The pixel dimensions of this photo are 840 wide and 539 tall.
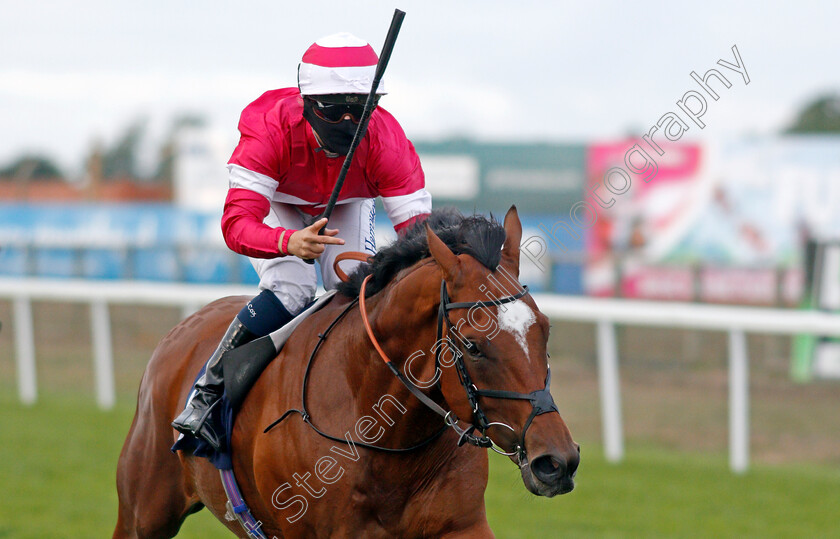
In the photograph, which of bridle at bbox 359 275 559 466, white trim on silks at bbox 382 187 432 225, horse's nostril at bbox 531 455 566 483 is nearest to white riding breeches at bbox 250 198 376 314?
white trim on silks at bbox 382 187 432 225

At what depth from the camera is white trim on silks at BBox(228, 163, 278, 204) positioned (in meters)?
3.34

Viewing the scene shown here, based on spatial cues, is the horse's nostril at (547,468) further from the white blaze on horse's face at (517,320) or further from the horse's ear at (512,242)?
the horse's ear at (512,242)

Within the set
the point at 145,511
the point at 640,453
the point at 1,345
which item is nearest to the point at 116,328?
the point at 1,345

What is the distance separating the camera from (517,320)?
267cm

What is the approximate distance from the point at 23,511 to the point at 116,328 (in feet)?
18.4

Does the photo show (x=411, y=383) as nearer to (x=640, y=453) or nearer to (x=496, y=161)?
(x=640, y=453)

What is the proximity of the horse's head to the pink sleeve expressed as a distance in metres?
0.57


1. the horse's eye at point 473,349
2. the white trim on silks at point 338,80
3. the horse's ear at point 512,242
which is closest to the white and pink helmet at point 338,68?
the white trim on silks at point 338,80

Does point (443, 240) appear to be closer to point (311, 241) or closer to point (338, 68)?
point (311, 241)

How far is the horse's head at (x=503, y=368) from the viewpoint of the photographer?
2549mm

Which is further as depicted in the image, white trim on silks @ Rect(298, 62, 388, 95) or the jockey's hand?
white trim on silks @ Rect(298, 62, 388, 95)

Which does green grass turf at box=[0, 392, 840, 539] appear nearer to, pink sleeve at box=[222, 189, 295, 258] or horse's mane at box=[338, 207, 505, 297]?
horse's mane at box=[338, 207, 505, 297]

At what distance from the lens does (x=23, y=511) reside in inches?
245

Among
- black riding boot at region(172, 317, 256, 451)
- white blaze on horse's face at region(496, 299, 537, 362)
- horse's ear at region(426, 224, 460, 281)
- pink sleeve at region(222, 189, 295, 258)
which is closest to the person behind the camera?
white blaze on horse's face at region(496, 299, 537, 362)
